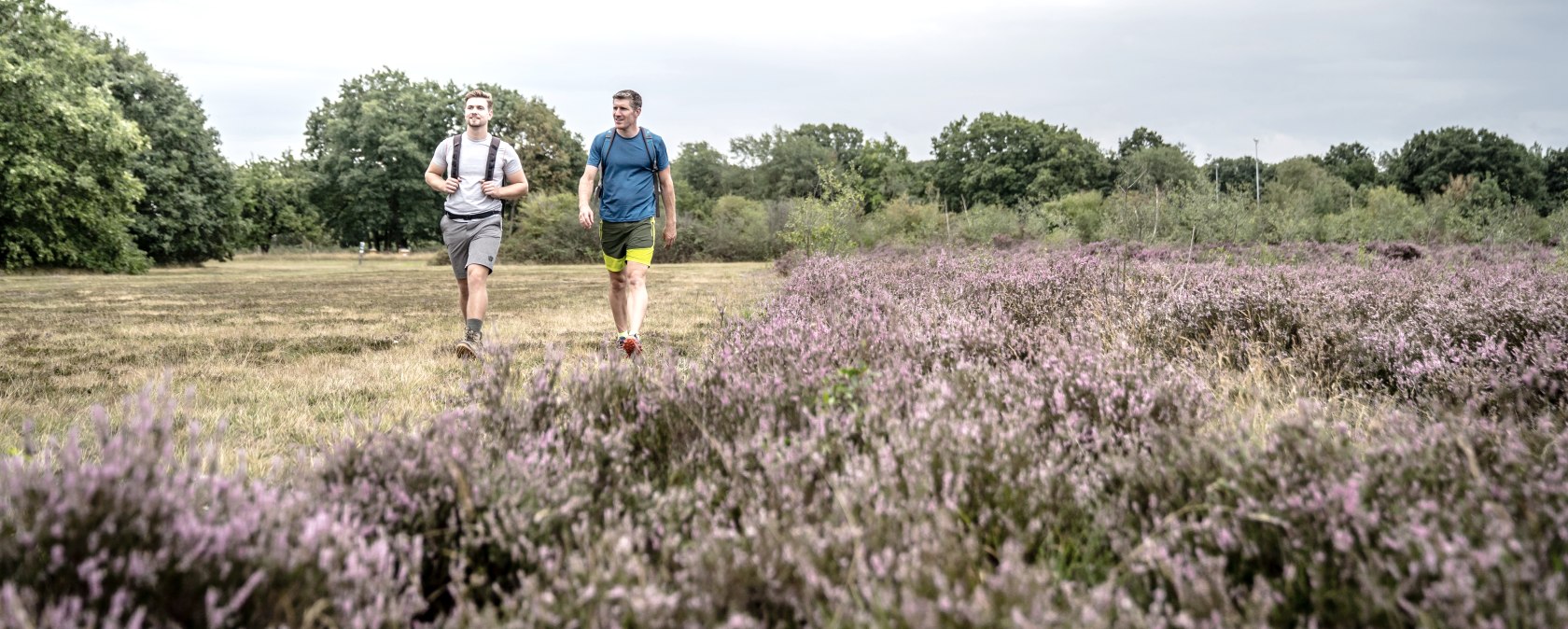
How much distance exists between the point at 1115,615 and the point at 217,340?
8.35 m

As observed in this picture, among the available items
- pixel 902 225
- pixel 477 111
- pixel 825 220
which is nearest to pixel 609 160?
pixel 477 111

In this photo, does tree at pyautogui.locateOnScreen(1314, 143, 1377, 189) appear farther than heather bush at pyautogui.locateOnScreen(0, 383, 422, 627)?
Yes

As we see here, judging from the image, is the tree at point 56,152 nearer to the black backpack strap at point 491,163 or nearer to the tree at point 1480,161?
the black backpack strap at point 491,163

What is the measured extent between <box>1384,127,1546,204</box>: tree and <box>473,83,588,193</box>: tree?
65.9m

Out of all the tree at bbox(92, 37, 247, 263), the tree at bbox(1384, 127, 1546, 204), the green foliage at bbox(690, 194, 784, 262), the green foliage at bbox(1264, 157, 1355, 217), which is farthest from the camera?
the tree at bbox(1384, 127, 1546, 204)

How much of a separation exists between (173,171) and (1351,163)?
312 ft

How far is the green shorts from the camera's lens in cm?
653

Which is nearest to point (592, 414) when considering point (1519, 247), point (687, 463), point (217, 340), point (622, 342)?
point (687, 463)

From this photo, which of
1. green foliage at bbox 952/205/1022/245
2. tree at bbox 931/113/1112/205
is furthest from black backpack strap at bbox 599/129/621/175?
Answer: tree at bbox 931/113/1112/205

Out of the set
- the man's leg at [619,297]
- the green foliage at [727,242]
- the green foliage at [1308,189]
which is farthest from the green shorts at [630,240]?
the green foliage at [727,242]

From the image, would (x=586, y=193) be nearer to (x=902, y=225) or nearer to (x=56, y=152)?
(x=902, y=225)

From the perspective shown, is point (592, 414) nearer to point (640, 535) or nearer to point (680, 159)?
point (640, 535)

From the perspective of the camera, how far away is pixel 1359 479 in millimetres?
1769

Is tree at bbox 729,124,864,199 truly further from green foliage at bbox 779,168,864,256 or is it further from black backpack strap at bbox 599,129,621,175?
black backpack strap at bbox 599,129,621,175
